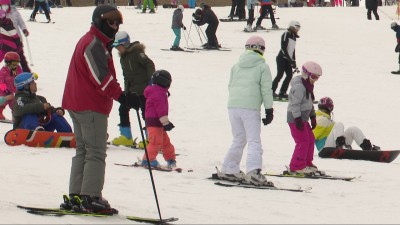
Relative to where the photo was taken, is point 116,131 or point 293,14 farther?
point 293,14

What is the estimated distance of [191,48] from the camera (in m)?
27.5

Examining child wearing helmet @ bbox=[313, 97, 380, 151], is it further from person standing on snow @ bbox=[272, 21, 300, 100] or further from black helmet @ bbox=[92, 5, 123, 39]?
black helmet @ bbox=[92, 5, 123, 39]

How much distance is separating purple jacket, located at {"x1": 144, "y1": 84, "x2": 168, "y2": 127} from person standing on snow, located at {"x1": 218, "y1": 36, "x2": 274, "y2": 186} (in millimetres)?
807

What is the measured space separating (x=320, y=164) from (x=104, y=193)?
413cm

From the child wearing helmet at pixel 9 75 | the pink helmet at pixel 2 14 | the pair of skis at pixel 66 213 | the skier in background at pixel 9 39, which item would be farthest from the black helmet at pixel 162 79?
the pink helmet at pixel 2 14

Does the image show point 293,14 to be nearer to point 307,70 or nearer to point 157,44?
point 157,44

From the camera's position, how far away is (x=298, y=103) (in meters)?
10.5

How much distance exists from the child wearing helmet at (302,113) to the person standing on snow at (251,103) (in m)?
0.80

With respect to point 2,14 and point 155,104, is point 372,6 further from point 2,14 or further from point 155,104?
point 155,104

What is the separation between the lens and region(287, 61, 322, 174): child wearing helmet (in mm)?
10516

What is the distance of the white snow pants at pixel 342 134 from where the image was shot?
41.8ft

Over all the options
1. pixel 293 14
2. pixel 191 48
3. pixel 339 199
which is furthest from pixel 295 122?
pixel 293 14

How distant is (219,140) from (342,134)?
2.42 m

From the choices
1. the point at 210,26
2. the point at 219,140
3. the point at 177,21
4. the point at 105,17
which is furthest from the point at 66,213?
the point at 210,26
